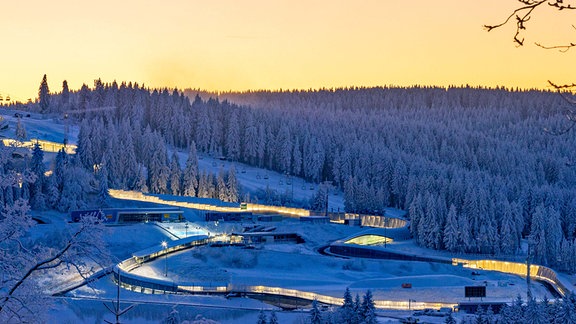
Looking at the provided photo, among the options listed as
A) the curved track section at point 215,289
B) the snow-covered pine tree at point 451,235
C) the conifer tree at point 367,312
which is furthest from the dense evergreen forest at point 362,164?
the conifer tree at point 367,312

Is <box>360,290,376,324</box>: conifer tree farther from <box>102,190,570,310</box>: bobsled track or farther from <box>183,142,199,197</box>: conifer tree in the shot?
<box>183,142,199,197</box>: conifer tree

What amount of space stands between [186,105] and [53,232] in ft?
331

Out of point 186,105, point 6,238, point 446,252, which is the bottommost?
point 446,252

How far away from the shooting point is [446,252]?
98.2 m

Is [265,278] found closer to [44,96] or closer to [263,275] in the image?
[263,275]

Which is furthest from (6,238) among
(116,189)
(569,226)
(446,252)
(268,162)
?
(268,162)

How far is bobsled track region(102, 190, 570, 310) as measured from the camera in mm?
71000

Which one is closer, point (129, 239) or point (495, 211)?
point (129, 239)

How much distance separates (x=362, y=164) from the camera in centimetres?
16050

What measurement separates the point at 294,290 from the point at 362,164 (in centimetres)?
8950

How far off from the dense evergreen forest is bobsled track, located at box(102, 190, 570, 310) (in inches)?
150

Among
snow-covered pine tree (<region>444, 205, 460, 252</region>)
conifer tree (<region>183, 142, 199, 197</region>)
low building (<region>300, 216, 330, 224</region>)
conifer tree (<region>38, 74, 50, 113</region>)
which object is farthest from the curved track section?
conifer tree (<region>38, 74, 50, 113</region>)

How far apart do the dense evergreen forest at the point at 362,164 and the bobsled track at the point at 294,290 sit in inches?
150

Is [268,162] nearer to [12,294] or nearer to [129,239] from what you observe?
[129,239]
